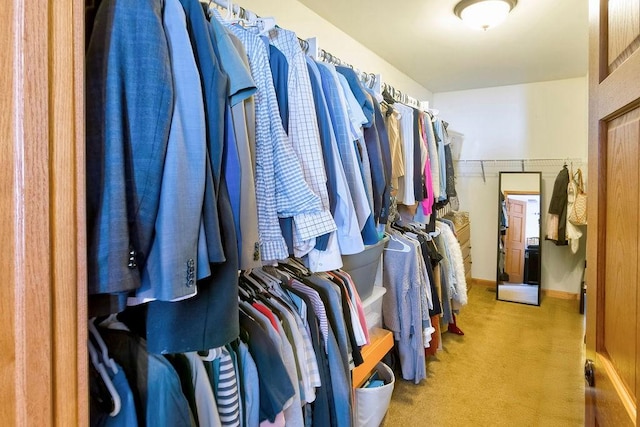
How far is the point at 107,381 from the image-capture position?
2.57 feet

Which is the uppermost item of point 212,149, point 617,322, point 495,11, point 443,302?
point 495,11

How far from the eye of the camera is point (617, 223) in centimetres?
79

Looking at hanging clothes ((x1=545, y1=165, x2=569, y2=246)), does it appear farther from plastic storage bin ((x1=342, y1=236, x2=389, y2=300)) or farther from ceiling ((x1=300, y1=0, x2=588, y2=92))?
plastic storage bin ((x1=342, y1=236, x2=389, y2=300))

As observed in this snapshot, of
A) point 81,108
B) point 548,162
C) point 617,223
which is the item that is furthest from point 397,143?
point 548,162

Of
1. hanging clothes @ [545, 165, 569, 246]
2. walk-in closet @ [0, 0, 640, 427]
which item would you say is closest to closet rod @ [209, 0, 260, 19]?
walk-in closet @ [0, 0, 640, 427]

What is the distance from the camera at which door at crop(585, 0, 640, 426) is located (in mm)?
699

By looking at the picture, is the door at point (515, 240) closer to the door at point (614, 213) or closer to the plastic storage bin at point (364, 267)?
the plastic storage bin at point (364, 267)

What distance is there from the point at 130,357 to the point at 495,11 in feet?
8.17

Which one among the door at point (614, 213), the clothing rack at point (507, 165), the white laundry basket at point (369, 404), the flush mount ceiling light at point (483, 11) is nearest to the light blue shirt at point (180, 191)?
the door at point (614, 213)

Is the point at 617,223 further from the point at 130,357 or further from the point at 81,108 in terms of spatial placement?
the point at 130,357

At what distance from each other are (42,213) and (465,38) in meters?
3.04

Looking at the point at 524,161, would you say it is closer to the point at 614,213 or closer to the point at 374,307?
the point at 374,307

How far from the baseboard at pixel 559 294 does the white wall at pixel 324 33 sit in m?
2.68

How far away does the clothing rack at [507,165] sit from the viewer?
3994 mm
